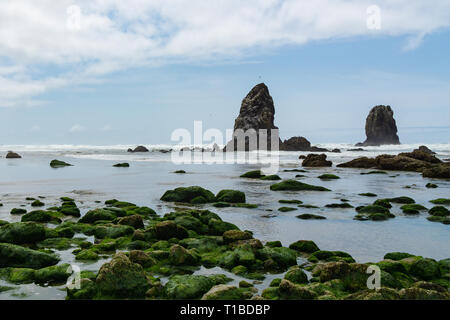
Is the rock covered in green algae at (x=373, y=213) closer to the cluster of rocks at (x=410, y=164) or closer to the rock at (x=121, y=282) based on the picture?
the rock at (x=121, y=282)

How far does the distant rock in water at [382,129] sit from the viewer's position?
107 meters

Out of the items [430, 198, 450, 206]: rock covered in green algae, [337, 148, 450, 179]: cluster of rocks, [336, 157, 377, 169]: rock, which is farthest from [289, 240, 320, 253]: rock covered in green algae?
[336, 157, 377, 169]: rock

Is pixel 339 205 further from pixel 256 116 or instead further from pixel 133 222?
pixel 256 116

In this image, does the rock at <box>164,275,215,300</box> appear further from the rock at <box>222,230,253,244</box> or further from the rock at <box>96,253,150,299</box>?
the rock at <box>222,230,253,244</box>

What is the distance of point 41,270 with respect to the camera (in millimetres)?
7070

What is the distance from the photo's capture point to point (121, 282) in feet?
20.9

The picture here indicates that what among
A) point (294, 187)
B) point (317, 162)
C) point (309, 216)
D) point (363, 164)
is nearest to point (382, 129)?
point (363, 164)

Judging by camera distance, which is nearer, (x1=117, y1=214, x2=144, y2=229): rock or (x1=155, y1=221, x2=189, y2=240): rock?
(x1=155, y1=221, x2=189, y2=240): rock

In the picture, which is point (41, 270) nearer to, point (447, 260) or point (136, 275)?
point (136, 275)

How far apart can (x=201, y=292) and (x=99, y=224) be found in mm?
6061

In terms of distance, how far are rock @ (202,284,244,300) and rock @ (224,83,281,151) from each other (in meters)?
77.5

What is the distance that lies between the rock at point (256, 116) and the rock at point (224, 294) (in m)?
77.5

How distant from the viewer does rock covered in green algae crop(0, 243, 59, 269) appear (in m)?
7.79
